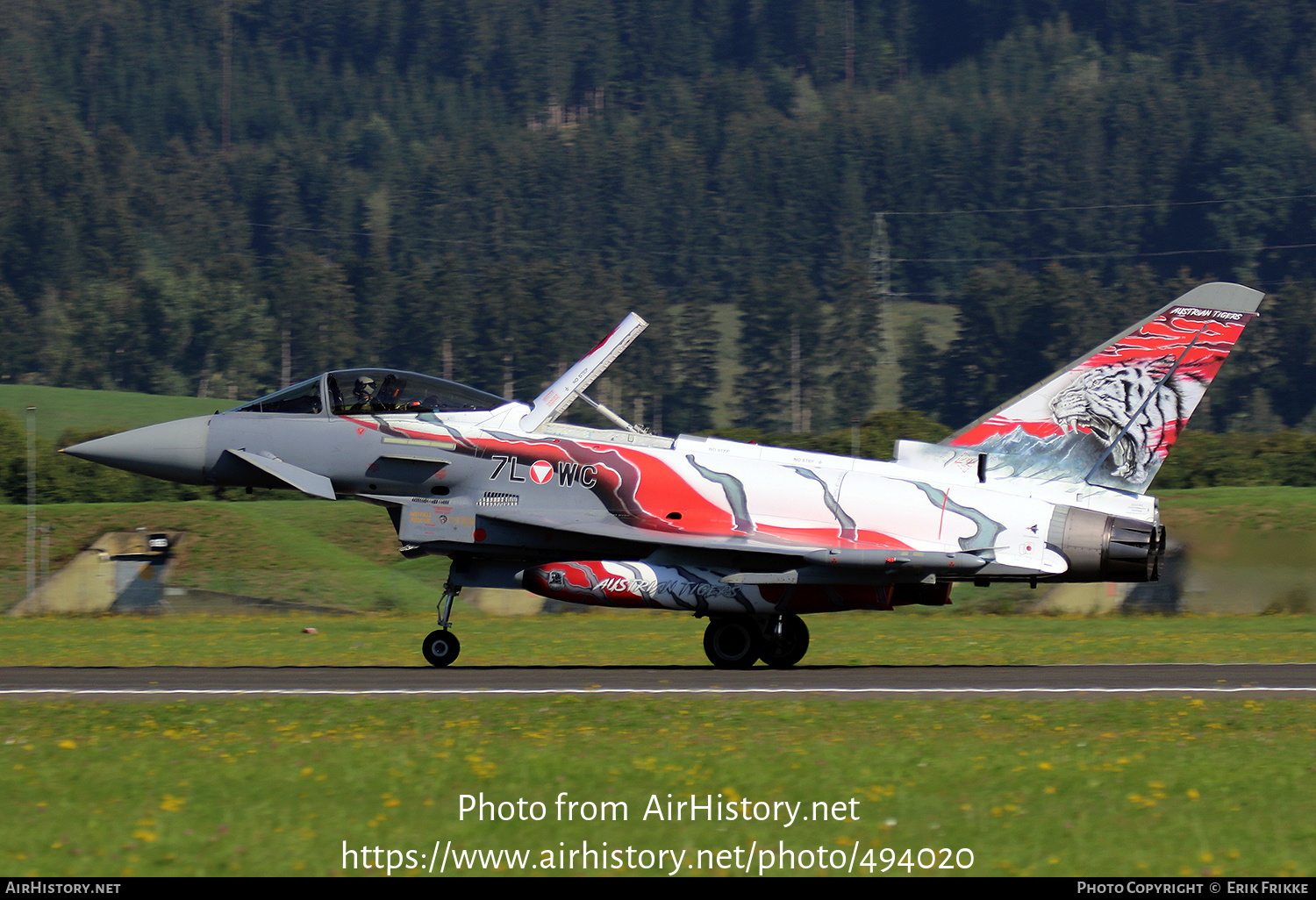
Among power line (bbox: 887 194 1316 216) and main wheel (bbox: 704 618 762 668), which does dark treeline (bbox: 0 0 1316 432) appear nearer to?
power line (bbox: 887 194 1316 216)

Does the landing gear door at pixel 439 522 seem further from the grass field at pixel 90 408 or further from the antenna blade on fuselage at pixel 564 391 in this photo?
the grass field at pixel 90 408

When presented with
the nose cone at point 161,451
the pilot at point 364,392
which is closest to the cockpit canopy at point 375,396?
the pilot at point 364,392

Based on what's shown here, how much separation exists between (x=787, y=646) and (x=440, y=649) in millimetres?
4545

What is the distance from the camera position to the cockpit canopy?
68.0 feet

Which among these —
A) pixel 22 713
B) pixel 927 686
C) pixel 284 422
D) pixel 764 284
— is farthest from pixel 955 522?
pixel 764 284

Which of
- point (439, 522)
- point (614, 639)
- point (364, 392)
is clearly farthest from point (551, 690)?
point (614, 639)

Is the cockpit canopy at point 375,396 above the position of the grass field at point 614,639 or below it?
above

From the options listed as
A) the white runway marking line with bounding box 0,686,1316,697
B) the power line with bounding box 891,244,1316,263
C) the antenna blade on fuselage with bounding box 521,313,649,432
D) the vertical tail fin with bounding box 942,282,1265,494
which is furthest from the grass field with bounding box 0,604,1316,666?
the power line with bounding box 891,244,1316,263

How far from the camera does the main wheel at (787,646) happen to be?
65.2ft

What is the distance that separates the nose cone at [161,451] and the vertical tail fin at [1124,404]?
1024cm

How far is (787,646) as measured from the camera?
1997cm

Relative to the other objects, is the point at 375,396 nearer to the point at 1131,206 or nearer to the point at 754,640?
the point at 754,640

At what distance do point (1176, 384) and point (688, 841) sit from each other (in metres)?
12.3
